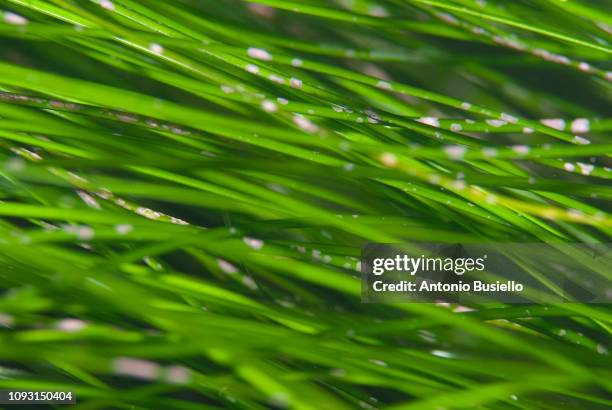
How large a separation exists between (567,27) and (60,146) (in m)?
0.44

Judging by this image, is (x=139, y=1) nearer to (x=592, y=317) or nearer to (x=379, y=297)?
(x=379, y=297)

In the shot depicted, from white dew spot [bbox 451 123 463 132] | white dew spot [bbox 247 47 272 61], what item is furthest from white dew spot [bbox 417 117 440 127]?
white dew spot [bbox 247 47 272 61]

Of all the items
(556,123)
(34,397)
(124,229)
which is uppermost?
(556,123)

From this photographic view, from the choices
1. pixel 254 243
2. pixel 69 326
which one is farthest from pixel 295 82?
pixel 69 326

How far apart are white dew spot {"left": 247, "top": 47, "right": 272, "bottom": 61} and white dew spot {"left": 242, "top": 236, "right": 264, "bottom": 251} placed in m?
0.13

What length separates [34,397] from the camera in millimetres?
489

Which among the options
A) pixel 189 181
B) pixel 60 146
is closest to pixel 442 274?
pixel 189 181

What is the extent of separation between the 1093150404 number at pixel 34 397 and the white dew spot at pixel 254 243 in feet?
0.60

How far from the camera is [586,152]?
404 mm

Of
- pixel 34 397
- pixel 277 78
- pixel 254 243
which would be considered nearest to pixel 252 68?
pixel 277 78

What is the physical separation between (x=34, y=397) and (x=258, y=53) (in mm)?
317

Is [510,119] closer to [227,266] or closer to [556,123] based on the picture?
[556,123]

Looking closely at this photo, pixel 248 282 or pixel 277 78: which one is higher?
pixel 277 78

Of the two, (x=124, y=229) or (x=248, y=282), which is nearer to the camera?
(x=124, y=229)
